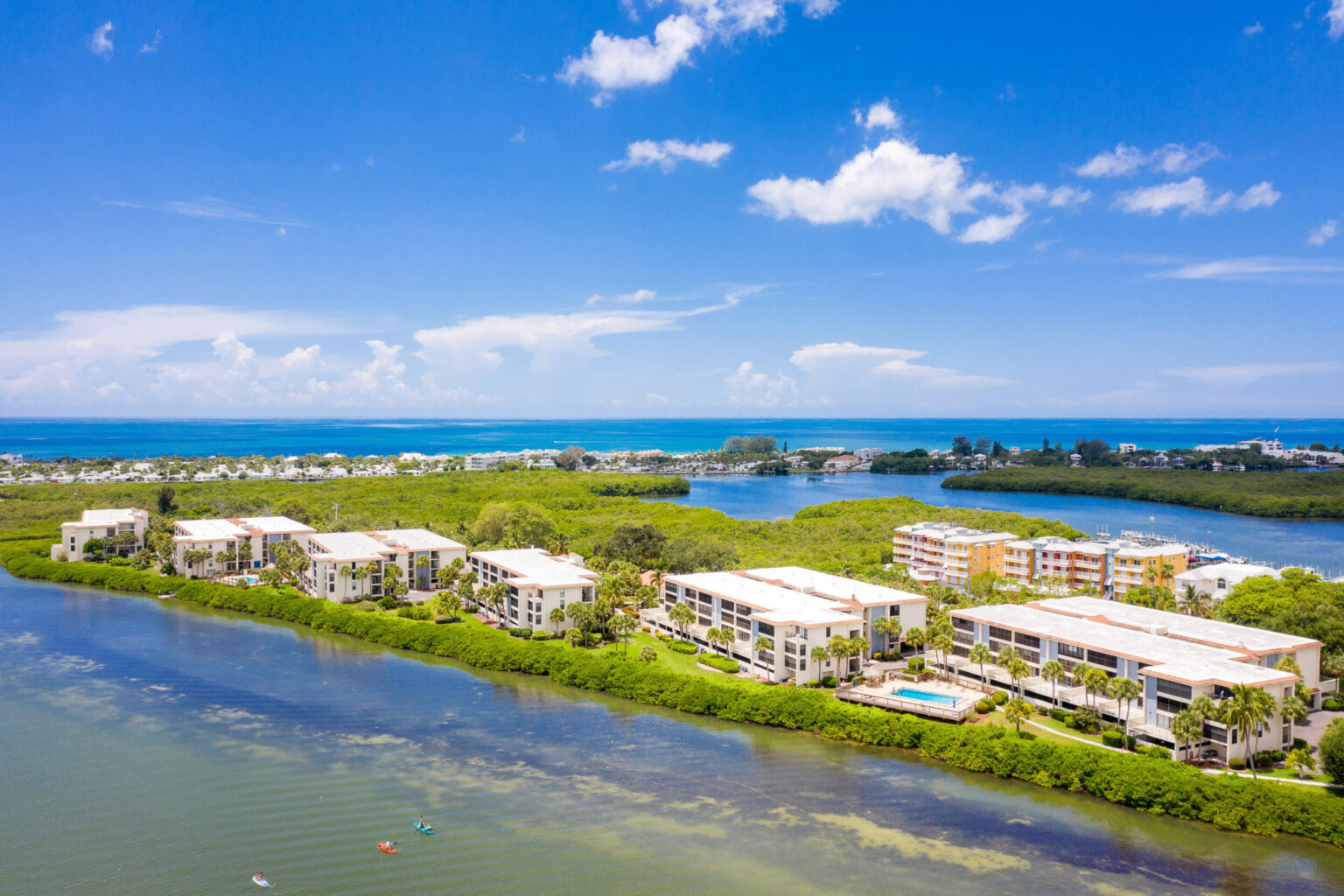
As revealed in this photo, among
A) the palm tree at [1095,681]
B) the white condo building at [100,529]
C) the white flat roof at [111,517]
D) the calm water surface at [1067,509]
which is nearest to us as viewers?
the palm tree at [1095,681]

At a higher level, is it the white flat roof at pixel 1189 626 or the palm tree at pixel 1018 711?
the white flat roof at pixel 1189 626

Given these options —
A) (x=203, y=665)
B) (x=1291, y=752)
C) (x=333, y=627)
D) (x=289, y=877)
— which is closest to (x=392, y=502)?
(x=333, y=627)

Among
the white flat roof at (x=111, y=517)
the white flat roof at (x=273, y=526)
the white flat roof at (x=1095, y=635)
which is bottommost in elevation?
the white flat roof at (x=1095, y=635)

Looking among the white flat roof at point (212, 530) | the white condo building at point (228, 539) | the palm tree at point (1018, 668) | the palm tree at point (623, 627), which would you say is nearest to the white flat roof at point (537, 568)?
the palm tree at point (623, 627)

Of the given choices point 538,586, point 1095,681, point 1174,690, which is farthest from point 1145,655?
point 538,586

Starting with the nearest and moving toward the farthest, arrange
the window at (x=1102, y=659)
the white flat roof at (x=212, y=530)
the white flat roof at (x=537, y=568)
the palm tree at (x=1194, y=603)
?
the window at (x=1102, y=659), the white flat roof at (x=537, y=568), the palm tree at (x=1194, y=603), the white flat roof at (x=212, y=530)

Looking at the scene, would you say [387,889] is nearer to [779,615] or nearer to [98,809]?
[98,809]

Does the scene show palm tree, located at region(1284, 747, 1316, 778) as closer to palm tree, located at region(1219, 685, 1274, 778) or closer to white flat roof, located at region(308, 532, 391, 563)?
palm tree, located at region(1219, 685, 1274, 778)

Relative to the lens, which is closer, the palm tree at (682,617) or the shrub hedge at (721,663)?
the shrub hedge at (721,663)

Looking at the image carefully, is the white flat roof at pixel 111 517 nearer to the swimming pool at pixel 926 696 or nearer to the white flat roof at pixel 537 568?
the white flat roof at pixel 537 568
